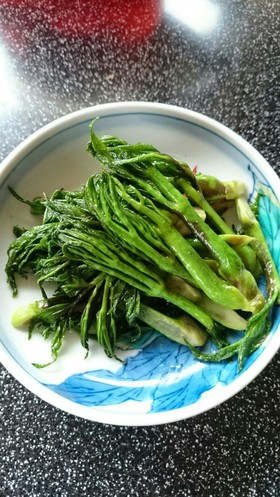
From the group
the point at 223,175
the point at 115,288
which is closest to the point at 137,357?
the point at 115,288

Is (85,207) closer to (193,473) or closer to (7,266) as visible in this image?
(7,266)

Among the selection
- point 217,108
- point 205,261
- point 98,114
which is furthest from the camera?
point 217,108

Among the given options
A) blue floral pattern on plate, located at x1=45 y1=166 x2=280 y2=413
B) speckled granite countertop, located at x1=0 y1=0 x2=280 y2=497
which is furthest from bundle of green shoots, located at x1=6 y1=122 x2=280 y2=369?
speckled granite countertop, located at x1=0 y1=0 x2=280 y2=497

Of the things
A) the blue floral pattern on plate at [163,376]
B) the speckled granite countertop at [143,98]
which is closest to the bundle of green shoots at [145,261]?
the blue floral pattern on plate at [163,376]

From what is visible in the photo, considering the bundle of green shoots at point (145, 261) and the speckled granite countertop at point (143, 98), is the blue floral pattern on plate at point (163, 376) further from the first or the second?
the speckled granite countertop at point (143, 98)

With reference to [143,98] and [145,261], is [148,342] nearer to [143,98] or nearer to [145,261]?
[145,261]
